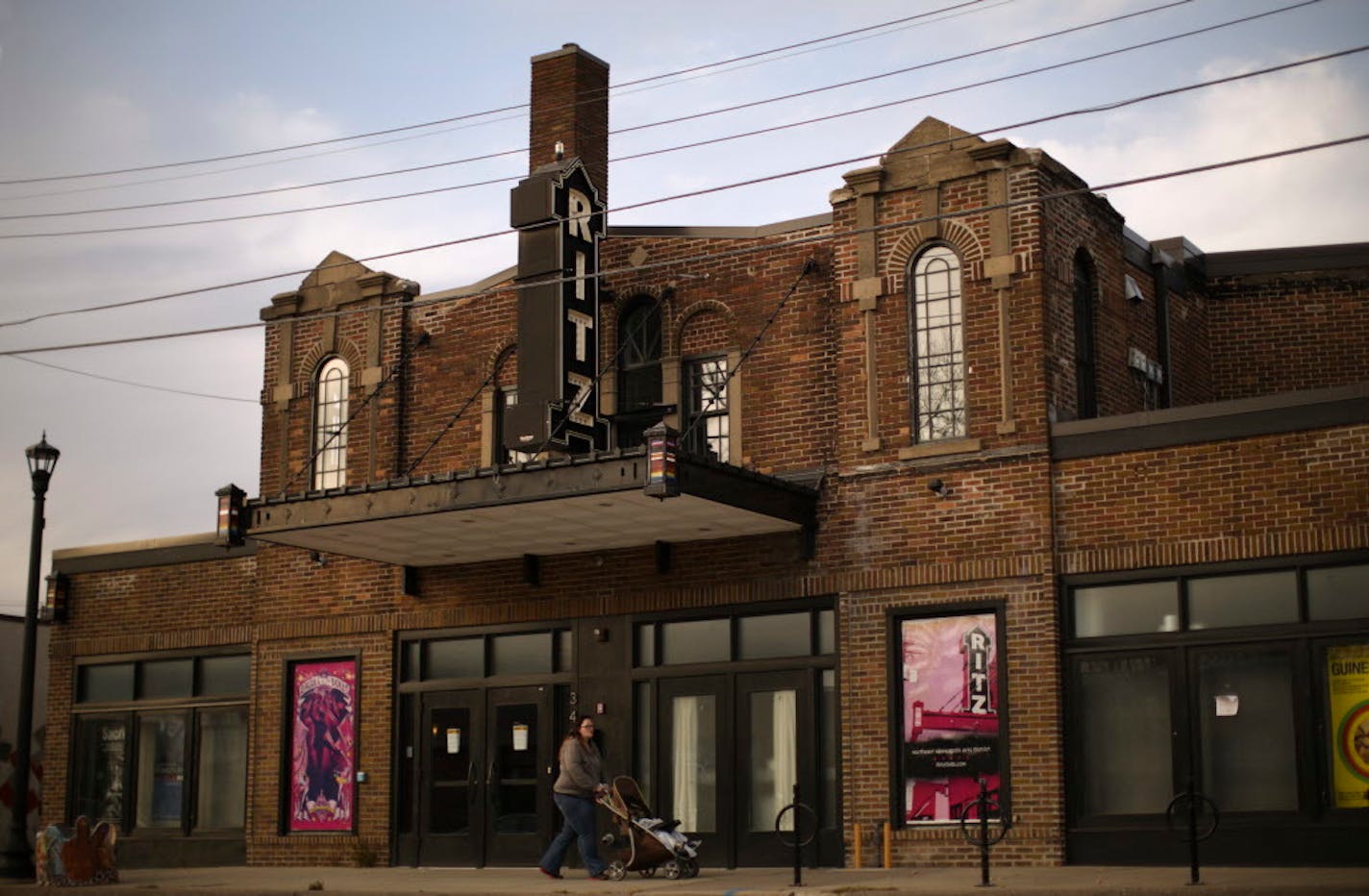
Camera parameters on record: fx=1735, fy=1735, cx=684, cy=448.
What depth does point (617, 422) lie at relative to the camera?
78.3 ft

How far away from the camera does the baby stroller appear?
19.3 m

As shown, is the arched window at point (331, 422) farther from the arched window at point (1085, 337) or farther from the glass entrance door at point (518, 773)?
the arched window at point (1085, 337)

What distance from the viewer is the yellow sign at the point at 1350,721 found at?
17.9m

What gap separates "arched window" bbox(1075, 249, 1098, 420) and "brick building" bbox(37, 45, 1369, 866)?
0.05 meters

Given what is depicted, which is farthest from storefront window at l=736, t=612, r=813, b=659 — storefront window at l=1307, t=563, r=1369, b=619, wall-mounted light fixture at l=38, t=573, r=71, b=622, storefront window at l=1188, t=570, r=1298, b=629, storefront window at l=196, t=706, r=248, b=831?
wall-mounted light fixture at l=38, t=573, r=71, b=622

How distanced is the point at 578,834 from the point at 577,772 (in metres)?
0.73

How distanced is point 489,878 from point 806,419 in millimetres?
7006

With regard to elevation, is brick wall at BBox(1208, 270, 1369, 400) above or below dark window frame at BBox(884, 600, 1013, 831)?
above

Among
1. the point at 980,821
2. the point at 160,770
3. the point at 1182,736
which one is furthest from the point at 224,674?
the point at 1182,736

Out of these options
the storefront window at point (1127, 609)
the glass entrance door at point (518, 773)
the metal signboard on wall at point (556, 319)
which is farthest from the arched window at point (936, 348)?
the glass entrance door at point (518, 773)

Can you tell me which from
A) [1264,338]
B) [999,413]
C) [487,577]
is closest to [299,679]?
[487,577]

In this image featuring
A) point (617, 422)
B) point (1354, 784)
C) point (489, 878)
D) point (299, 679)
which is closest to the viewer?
point (1354, 784)

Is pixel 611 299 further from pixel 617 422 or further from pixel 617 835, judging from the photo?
pixel 617 835

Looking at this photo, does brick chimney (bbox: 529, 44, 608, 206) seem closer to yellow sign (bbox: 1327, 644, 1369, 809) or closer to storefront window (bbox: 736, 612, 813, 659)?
storefront window (bbox: 736, 612, 813, 659)
